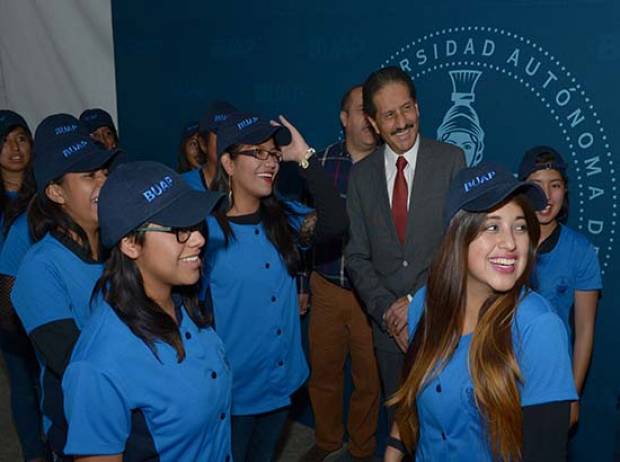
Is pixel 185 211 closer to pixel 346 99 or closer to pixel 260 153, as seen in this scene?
pixel 260 153

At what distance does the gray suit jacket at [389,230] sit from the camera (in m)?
2.77

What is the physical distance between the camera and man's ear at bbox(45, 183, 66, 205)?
2252 millimetres

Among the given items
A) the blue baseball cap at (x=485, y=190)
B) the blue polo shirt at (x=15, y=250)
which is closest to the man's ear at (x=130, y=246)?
the blue baseball cap at (x=485, y=190)

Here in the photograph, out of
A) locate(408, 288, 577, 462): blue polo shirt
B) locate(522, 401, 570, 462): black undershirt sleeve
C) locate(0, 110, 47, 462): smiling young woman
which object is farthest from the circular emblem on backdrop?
locate(0, 110, 47, 462): smiling young woman

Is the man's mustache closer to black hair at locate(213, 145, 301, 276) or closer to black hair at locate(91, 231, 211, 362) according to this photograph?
black hair at locate(213, 145, 301, 276)

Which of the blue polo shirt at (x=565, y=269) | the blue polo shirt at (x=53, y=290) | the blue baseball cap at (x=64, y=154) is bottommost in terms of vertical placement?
the blue polo shirt at (x=565, y=269)

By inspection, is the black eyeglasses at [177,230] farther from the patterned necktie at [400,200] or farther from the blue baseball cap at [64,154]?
the patterned necktie at [400,200]

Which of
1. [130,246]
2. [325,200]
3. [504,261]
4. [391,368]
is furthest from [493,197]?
[391,368]

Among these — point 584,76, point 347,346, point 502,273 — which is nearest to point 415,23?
point 584,76

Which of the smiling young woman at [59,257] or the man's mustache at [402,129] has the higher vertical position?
the man's mustache at [402,129]

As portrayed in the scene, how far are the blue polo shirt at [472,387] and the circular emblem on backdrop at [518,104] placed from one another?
1.46 metres

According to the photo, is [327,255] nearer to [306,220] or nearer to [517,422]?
[306,220]

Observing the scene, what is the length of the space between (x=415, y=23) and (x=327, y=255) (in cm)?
117

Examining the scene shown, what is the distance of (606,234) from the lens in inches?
115
